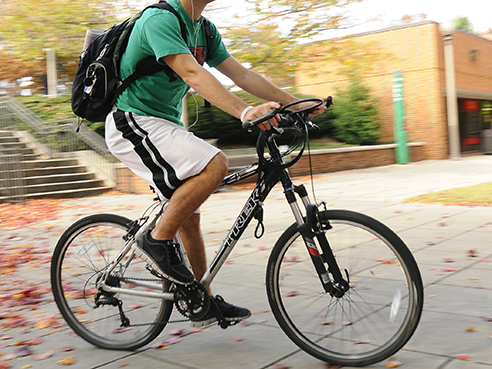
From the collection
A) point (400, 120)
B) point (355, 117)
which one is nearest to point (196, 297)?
point (400, 120)

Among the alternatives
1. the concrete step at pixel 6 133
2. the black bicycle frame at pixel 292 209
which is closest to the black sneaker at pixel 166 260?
the black bicycle frame at pixel 292 209

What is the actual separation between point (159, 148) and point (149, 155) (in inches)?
2.6

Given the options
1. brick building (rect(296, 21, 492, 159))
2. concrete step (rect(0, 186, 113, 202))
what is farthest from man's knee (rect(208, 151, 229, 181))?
brick building (rect(296, 21, 492, 159))

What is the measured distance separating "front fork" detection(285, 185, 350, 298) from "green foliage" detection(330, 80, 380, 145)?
19.6 m

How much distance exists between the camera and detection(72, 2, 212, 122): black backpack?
2.85 m

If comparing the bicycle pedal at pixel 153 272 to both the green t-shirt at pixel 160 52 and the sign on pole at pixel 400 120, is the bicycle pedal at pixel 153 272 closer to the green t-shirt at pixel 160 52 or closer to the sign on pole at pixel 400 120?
the green t-shirt at pixel 160 52

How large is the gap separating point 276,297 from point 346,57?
14288mm

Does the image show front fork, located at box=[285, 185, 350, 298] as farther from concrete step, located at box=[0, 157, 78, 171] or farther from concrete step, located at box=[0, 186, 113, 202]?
concrete step, located at box=[0, 157, 78, 171]

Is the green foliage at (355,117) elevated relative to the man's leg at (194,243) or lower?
elevated

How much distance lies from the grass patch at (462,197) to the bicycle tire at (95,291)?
690 cm

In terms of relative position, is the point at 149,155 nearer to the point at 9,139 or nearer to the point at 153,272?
the point at 153,272

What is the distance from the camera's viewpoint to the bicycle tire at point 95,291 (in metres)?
3.17

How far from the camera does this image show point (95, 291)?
3.32m

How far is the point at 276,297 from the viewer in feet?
9.32
